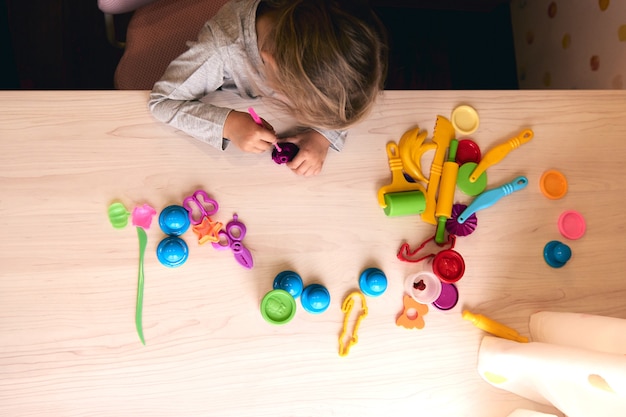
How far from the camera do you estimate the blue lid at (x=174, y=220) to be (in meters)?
0.71

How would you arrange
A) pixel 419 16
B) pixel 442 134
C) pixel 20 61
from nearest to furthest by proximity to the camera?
1. pixel 442 134
2. pixel 20 61
3. pixel 419 16

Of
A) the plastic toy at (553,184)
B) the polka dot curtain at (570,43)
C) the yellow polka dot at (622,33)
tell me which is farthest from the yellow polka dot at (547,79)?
the plastic toy at (553,184)

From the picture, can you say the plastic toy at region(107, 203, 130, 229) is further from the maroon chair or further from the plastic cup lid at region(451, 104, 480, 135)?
the plastic cup lid at region(451, 104, 480, 135)

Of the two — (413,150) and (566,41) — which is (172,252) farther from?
(566,41)

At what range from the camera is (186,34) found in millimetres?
880

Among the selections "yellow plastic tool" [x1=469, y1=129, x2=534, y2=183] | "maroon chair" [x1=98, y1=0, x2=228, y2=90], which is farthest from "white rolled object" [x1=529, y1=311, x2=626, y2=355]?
"maroon chair" [x1=98, y1=0, x2=228, y2=90]

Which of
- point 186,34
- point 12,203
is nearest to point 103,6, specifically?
point 186,34

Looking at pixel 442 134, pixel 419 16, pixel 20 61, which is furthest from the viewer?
pixel 419 16

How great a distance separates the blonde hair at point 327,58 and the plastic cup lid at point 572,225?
1.34 ft

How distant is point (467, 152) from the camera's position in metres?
0.81

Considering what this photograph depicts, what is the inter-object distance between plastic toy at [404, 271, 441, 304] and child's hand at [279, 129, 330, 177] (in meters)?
0.23

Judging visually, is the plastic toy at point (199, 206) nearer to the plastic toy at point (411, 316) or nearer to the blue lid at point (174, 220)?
the blue lid at point (174, 220)

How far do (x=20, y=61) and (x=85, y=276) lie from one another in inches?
33.6

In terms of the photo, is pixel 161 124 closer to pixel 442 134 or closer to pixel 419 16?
pixel 442 134
